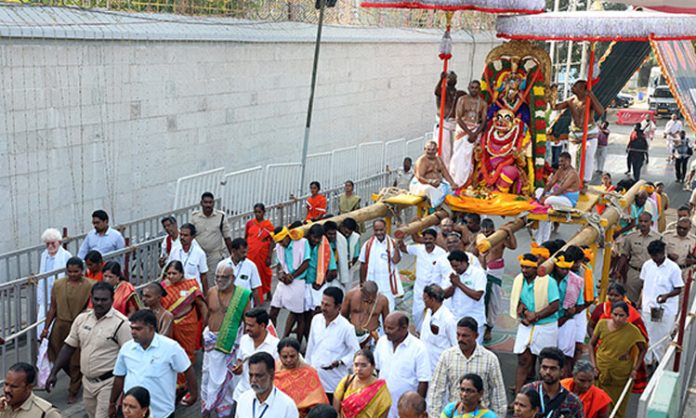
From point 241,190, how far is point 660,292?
744 centimetres

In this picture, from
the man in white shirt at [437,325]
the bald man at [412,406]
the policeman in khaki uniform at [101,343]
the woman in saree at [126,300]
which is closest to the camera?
the bald man at [412,406]

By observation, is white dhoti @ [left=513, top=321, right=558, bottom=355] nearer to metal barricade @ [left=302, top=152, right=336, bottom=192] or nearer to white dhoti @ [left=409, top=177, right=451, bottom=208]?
white dhoti @ [left=409, top=177, right=451, bottom=208]

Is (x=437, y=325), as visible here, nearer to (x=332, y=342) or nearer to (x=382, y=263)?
(x=332, y=342)

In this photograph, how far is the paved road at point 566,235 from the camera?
9172 mm

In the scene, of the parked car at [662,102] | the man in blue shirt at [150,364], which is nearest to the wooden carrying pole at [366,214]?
the man in blue shirt at [150,364]

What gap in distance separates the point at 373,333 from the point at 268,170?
7.69 metres

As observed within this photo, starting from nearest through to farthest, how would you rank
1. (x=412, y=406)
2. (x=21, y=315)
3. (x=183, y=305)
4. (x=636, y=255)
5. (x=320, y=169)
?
1. (x=412, y=406)
2. (x=183, y=305)
3. (x=21, y=315)
4. (x=636, y=255)
5. (x=320, y=169)

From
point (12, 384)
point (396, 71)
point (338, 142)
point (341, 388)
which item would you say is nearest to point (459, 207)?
point (341, 388)

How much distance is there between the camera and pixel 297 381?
6664 mm

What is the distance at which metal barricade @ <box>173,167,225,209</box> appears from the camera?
1424cm

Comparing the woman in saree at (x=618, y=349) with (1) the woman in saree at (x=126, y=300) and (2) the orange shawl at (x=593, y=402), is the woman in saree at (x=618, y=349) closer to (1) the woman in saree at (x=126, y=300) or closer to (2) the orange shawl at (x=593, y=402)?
(2) the orange shawl at (x=593, y=402)

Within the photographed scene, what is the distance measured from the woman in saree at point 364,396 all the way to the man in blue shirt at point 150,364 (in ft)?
4.35

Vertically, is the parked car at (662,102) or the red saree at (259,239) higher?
the red saree at (259,239)

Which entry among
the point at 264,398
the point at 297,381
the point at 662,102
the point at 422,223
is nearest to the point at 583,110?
the point at 422,223
